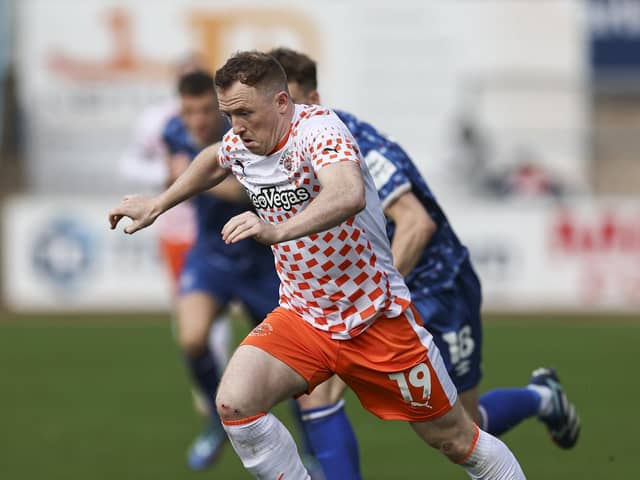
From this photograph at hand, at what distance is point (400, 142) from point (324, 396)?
1661cm

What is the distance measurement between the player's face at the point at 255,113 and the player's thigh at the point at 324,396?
1.46m

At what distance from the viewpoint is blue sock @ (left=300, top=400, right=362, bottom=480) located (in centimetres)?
558

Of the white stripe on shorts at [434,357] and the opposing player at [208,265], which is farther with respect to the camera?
the opposing player at [208,265]

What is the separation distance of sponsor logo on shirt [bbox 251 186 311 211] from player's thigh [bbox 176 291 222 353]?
2.87 m

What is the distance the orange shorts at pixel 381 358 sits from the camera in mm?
4906

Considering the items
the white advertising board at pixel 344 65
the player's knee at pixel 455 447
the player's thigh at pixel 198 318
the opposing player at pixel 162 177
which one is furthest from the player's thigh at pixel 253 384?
the white advertising board at pixel 344 65

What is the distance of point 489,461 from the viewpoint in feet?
16.6

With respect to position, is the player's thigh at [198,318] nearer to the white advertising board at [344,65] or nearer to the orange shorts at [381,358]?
the orange shorts at [381,358]

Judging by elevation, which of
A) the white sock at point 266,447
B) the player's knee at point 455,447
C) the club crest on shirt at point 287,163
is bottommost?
the player's knee at point 455,447

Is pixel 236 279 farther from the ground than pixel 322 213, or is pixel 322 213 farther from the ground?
pixel 322 213

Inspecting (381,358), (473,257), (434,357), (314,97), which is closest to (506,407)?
(434,357)

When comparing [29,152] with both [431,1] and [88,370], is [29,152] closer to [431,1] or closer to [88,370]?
[431,1]

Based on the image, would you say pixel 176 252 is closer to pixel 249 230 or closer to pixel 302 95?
pixel 302 95

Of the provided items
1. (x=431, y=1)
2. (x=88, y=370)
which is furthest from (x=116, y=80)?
(x=88, y=370)
